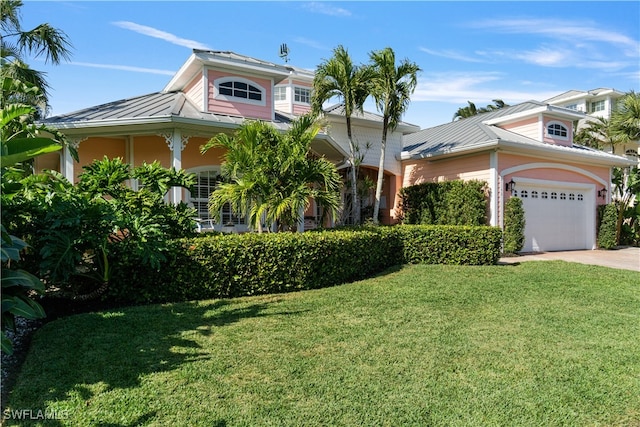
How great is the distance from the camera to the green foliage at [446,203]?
13.1 metres

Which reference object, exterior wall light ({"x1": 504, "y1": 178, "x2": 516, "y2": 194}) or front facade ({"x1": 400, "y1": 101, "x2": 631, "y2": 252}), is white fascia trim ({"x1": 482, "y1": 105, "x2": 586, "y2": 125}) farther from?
exterior wall light ({"x1": 504, "y1": 178, "x2": 516, "y2": 194})

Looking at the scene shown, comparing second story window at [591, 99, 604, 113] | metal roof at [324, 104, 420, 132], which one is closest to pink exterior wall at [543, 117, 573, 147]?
metal roof at [324, 104, 420, 132]

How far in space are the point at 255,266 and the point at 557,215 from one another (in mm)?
12839

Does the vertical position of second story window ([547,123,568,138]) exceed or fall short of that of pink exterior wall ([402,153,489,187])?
it exceeds it

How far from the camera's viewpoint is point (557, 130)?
15883 mm

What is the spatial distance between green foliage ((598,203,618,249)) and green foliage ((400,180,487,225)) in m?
6.24

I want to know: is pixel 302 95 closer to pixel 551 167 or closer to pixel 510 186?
pixel 510 186

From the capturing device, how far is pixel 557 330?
5.28m

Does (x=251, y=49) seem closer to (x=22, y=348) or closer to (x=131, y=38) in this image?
(x=131, y=38)

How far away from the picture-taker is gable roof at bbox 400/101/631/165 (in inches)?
526

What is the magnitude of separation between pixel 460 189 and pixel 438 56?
15.7ft

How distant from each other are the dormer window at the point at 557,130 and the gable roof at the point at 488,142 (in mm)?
505

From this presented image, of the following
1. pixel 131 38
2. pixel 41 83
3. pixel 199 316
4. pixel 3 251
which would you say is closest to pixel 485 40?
pixel 131 38

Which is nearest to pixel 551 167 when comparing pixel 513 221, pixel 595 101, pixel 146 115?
pixel 513 221
